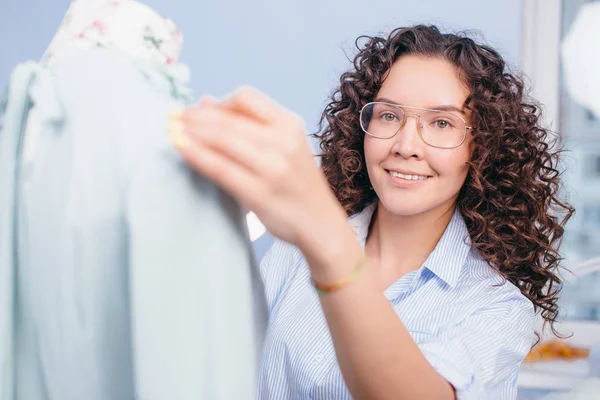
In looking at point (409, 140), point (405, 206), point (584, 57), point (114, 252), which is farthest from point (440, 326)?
point (584, 57)

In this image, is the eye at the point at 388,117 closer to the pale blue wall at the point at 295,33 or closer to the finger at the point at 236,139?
the finger at the point at 236,139

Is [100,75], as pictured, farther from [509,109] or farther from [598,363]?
[598,363]

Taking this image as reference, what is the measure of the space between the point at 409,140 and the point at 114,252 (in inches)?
32.0

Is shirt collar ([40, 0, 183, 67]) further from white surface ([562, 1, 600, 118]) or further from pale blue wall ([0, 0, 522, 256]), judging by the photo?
white surface ([562, 1, 600, 118])

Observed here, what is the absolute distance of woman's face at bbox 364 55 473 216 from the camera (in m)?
1.39

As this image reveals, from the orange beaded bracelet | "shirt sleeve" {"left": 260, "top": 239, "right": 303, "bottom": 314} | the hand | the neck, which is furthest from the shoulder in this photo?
the hand

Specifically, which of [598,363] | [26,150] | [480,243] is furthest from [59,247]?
[598,363]

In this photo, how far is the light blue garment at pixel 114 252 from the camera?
0.68 meters

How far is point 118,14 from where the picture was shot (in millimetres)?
787

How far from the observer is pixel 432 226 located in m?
1.53

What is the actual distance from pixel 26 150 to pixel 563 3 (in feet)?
7.89

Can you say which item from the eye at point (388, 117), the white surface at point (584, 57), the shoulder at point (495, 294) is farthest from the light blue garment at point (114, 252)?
the white surface at point (584, 57)

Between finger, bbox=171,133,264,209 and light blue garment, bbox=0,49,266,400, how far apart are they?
0.13 ft

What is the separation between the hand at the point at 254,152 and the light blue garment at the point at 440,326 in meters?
0.53
